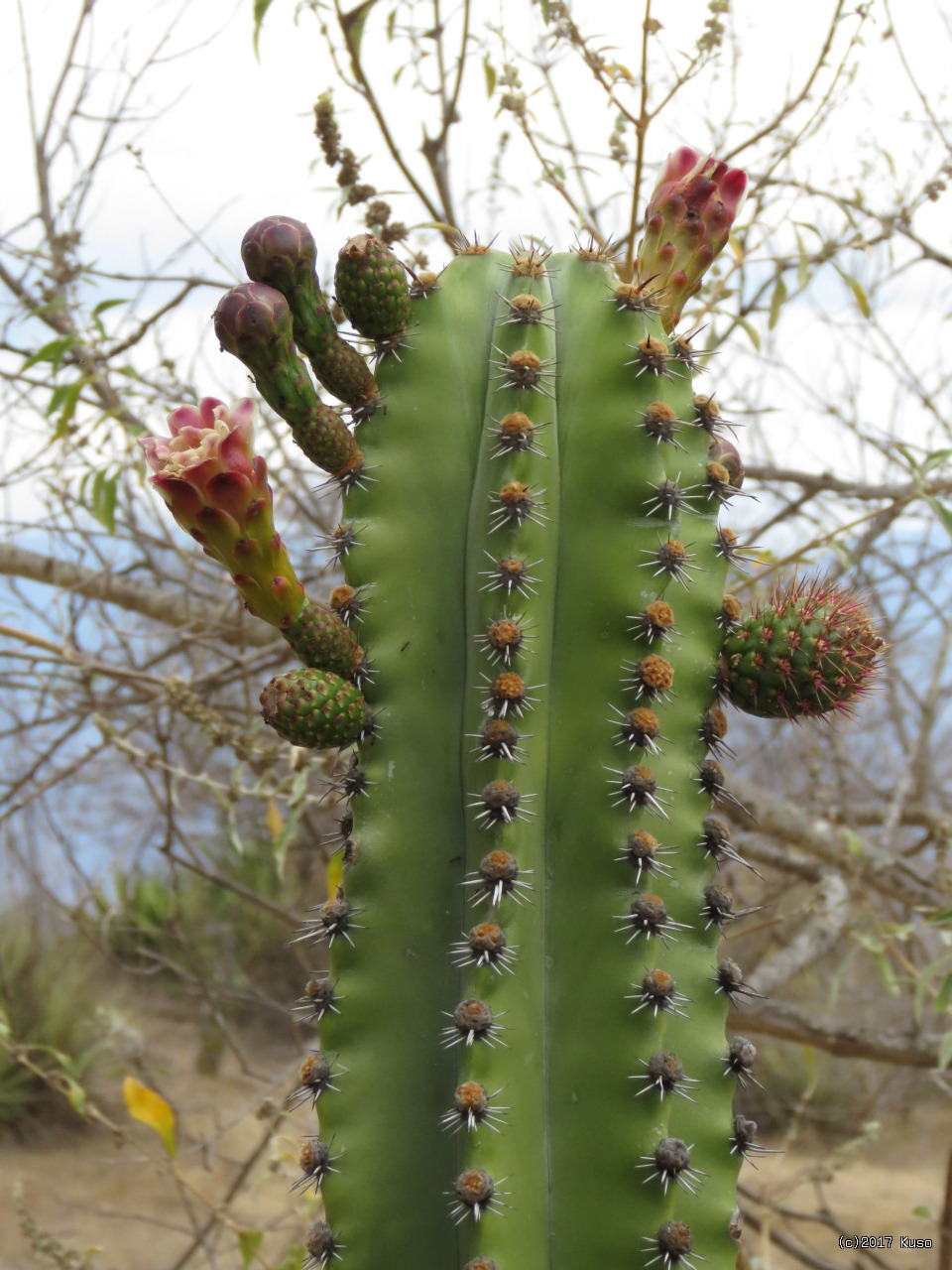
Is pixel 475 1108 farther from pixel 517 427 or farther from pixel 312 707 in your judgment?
pixel 517 427

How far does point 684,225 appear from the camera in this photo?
101cm

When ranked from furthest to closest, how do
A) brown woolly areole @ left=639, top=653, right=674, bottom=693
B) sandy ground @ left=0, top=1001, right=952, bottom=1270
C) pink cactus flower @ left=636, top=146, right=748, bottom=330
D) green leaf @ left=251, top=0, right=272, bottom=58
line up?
sandy ground @ left=0, top=1001, right=952, bottom=1270, green leaf @ left=251, top=0, right=272, bottom=58, pink cactus flower @ left=636, top=146, right=748, bottom=330, brown woolly areole @ left=639, top=653, right=674, bottom=693

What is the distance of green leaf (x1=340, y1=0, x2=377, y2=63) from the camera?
70.8 inches

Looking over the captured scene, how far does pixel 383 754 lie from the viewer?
0.90 meters

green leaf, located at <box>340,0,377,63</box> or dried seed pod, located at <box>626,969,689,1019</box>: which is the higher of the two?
green leaf, located at <box>340,0,377,63</box>

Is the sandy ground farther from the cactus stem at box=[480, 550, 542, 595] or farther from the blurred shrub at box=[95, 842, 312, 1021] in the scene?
the cactus stem at box=[480, 550, 542, 595]

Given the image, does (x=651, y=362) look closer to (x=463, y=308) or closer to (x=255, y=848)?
(x=463, y=308)

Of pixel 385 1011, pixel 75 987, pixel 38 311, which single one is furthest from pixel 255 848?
pixel 385 1011

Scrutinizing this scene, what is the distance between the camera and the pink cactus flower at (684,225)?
1007 millimetres

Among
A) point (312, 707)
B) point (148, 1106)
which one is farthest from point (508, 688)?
point (148, 1106)

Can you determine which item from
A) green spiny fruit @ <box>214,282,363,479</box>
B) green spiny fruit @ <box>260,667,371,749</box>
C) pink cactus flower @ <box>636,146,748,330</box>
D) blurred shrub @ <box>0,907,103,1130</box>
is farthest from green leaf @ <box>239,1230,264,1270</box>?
blurred shrub @ <box>0,907,103,1130</box>

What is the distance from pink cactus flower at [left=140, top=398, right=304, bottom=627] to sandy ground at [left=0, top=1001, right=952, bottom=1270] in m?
2.69

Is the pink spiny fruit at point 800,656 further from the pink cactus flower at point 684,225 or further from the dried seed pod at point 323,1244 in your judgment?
the dried seed pod at point 323,1244

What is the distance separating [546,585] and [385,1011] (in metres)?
0.38
